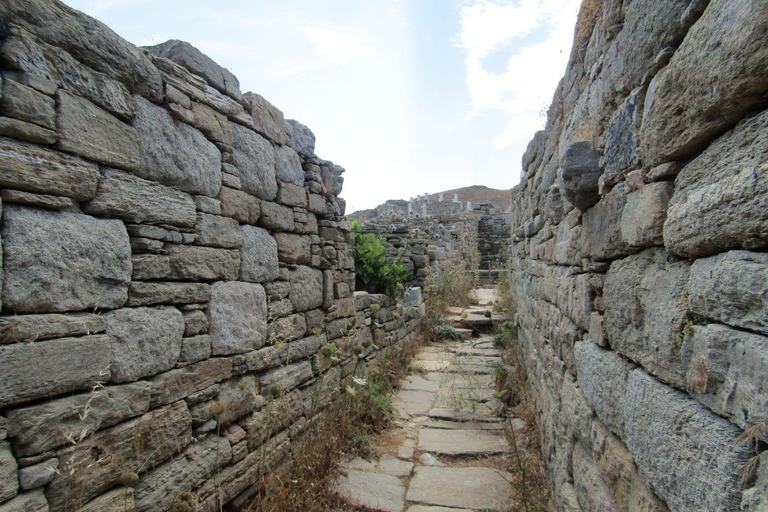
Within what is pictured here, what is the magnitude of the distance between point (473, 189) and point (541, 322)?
40891 millimetres

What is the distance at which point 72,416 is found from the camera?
1793 millimetres

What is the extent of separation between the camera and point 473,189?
142 ft

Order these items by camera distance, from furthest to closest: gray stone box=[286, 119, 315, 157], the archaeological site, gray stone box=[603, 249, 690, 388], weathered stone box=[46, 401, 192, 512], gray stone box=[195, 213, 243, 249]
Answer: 1. gray stone box=[286, 119, 315, 157]
2. gray stone box=[195, 213, 243, 249]
3. weathered stone box=[46, 401, 192, 512]
4. gray stone box=[603, 249, 690, 388]
5. the archaeological site

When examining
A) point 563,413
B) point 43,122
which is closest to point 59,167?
point 43,122

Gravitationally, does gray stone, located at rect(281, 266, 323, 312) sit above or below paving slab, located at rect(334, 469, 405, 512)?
above

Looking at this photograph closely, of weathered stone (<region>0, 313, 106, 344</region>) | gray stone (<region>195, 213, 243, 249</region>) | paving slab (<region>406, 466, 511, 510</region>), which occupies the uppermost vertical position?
gray stone (<region>195, 213, 243, 249</region>)

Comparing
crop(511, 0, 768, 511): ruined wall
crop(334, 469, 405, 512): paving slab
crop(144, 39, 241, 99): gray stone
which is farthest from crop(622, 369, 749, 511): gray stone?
crop(144, 39, 241, 99): gray stone

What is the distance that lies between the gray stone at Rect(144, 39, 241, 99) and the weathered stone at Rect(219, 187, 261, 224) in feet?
2.21

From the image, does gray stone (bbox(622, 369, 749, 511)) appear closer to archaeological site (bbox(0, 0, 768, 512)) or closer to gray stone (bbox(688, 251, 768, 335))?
archaeological site (bbox(0, 0, 768, 512))

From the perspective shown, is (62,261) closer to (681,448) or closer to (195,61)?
(195,61)

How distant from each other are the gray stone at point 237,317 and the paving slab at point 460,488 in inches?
60.4

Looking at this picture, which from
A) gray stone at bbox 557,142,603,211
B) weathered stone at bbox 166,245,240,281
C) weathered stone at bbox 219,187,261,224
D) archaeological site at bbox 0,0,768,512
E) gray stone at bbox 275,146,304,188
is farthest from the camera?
gray stone at bbox 275,146,304,188

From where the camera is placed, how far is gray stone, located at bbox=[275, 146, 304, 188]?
133 inches

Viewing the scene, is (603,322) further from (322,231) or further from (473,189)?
(473,189)
